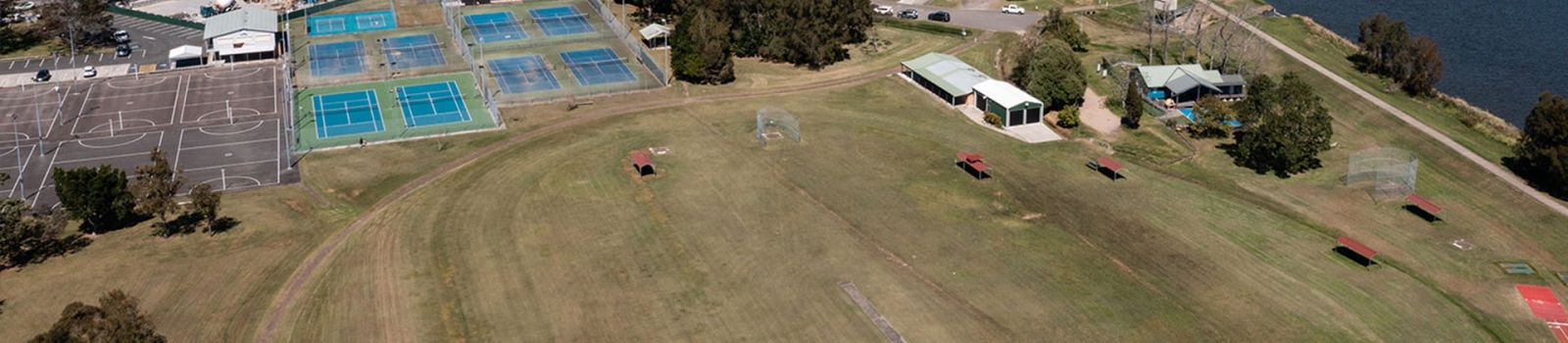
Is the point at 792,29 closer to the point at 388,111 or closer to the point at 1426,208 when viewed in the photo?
the point at 388,111

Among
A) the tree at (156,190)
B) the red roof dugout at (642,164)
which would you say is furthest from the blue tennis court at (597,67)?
the tree at (156,190)

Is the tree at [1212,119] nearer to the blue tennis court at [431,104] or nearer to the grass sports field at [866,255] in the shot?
the grass sports field at [866,255]

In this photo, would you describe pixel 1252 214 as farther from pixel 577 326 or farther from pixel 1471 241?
pixel 577 326

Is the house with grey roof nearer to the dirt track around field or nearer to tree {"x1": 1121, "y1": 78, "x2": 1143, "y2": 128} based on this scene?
tree {"x1": 1121, "y1": 78, "x2": 1143, "y2": 128}

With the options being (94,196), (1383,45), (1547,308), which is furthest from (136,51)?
(1547,308)

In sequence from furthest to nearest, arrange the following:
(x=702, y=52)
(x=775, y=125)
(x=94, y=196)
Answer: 1. (x=702, y=52)
2. (x=775, y=125)
3. (x=94, y=196)

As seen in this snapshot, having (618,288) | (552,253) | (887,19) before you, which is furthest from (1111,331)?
(887,19)
